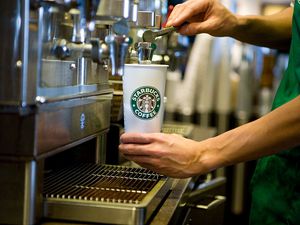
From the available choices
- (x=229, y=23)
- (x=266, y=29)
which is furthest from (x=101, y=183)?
(x=266, y=29)

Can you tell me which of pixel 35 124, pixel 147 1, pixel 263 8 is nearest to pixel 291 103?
pixel 35 124

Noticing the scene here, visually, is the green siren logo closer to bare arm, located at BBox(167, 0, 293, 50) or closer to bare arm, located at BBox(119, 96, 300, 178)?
bare arm, located at BBox(119, 96, 300, 178)

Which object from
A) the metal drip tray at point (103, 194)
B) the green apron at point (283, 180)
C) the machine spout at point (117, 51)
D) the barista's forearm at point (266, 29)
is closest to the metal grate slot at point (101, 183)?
the metal drip tray at point (103, 194)

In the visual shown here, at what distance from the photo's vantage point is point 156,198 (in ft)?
3.12

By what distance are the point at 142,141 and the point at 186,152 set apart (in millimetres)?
83

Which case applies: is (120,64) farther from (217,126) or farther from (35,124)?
(217,126)

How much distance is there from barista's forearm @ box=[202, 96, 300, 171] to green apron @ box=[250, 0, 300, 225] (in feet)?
0.89

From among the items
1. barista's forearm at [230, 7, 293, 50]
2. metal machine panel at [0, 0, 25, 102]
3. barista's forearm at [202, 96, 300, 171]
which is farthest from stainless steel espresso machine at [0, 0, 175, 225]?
barista's forearm at [230, 7, 293, 50]

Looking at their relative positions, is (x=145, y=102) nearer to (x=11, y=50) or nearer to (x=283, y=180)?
(x=11, y=50)

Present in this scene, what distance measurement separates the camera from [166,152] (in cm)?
95

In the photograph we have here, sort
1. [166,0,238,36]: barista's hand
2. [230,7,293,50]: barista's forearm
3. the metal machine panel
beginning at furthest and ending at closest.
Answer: [230,7,293,50]: barista's forearm
[166,0,238,36]: barista's hand
the metal machine panel

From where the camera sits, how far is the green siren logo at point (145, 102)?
951mm

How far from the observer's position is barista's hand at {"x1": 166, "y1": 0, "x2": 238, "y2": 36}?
47.5 inches

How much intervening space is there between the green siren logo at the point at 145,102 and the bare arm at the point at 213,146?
0.04 metres
